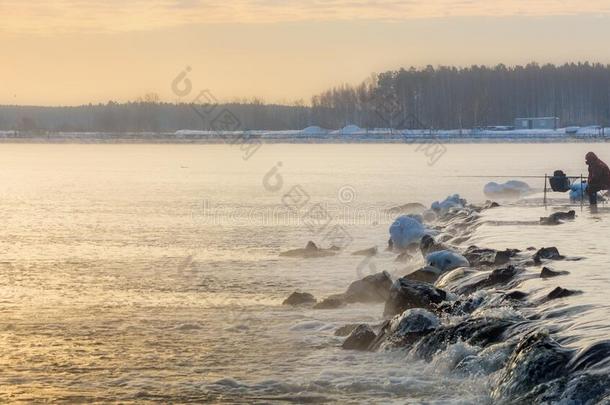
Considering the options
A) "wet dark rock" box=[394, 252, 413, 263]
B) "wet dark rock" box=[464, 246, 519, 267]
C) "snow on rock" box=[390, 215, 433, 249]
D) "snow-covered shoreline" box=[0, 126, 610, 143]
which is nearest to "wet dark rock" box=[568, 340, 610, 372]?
"wet dark rock" box=[464, 246, 519, 267]

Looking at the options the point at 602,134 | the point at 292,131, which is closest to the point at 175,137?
the point at 292,131

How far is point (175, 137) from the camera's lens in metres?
194

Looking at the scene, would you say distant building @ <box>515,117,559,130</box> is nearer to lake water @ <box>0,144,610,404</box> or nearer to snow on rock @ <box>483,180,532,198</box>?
snow on rock @ <box>483,180,532,198</box>

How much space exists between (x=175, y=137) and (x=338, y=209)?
15668 cm

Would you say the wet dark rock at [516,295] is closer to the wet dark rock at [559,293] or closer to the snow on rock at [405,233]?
the wet dark rock at [559,293]

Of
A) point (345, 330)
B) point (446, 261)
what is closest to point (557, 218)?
point (446, 261)

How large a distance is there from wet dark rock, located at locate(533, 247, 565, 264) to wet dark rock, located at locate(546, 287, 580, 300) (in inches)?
135

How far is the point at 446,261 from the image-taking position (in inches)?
750

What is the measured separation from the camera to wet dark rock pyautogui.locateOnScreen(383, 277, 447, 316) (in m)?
15.6

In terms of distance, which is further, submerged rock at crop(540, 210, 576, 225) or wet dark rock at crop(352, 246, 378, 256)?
submerged rock at crop(540, 210, 576, 225)

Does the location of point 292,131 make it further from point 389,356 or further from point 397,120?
point 389,356

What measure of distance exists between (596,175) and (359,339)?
52.6ft

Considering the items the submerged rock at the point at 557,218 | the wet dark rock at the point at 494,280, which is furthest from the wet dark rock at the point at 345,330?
the submerged rock at the point at 557,218

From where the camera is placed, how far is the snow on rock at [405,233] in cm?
2552
